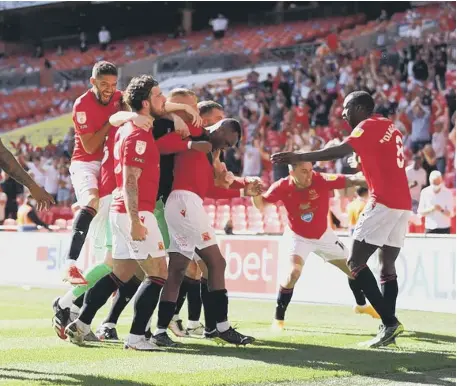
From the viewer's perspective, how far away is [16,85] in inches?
1390

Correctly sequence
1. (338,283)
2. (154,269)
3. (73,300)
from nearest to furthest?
(154,269) → (73,300) → (338,283)

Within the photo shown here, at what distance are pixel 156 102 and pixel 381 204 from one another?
2167 millimetres

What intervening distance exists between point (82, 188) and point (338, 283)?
5875 mm

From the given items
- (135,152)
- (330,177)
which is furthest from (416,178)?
(135,152)

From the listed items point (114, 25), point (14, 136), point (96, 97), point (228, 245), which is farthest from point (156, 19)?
point (96, 97)

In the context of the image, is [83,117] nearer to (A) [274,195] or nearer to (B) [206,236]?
(B) [206,236]

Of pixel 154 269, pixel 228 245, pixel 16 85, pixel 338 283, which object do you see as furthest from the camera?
pixel 16 85

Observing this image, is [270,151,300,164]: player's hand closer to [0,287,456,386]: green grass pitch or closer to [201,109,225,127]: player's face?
[201,109,225,127]: player's face

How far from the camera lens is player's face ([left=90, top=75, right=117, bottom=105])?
806cm

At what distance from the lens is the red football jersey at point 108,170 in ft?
26.3

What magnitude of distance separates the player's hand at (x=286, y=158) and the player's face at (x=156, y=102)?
3.28 feet

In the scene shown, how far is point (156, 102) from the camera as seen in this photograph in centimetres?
739

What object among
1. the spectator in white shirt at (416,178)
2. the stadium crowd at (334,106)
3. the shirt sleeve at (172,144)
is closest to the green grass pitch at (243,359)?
the shirt sleeve at (172,144)

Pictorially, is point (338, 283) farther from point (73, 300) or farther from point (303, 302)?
point (73, 300)
